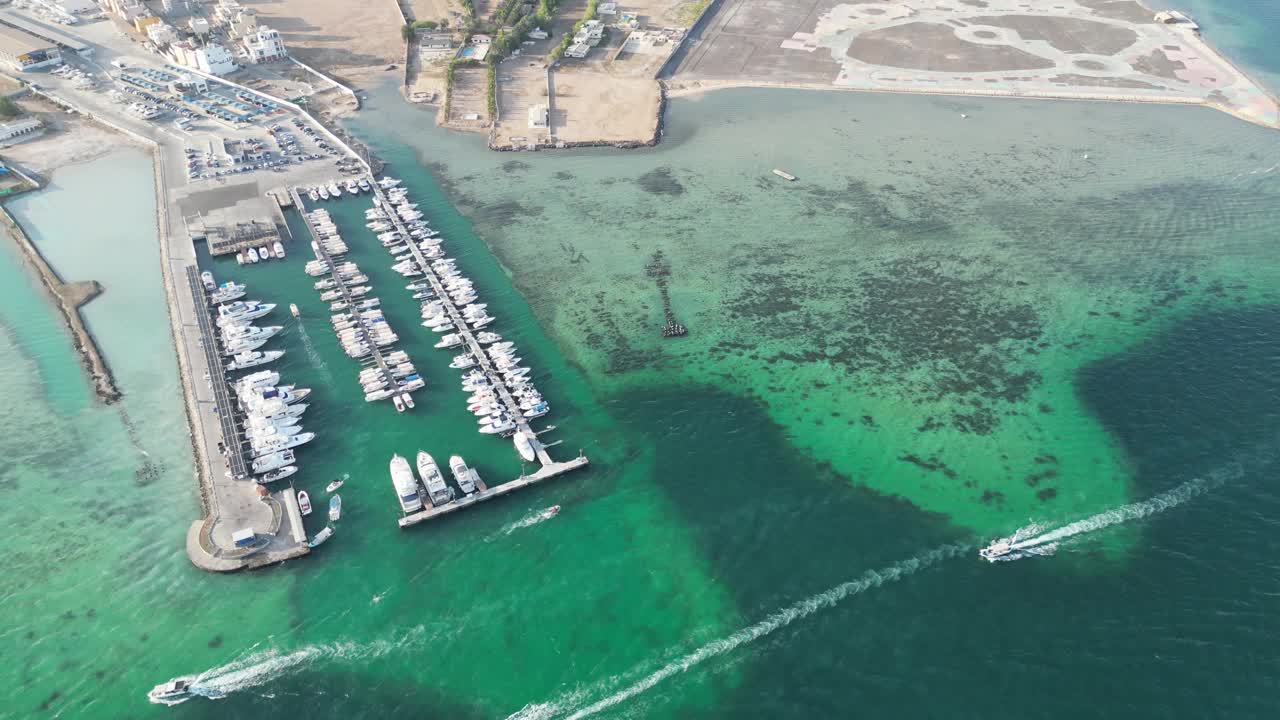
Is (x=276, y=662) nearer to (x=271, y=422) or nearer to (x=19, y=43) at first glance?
(x=271, y=422)

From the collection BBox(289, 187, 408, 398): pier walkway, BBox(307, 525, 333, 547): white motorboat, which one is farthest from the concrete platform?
BBox(289, 187, 408, 398): pier walkway

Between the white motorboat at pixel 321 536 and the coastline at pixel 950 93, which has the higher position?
the coastline at pixel 950 93

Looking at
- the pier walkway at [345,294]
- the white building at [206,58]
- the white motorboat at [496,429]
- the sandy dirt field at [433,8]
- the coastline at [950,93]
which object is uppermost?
the sandy dirt field at [433,8]

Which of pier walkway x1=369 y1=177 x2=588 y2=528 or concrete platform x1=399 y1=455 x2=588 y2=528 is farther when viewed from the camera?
pier walkway x1=369 y1=177 x2=588 y2=528

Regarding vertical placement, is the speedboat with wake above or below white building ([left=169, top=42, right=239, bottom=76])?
below

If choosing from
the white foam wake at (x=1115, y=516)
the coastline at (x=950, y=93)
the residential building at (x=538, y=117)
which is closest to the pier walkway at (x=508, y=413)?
the residential building at (x=538, y=117)

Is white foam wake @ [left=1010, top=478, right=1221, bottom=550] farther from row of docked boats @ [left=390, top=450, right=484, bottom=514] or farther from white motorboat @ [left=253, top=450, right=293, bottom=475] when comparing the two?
white motorboat @ [left=253, top=450, right=293, bottom=475]

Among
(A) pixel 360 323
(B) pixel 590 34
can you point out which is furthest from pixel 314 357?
(B) pixel 590 34

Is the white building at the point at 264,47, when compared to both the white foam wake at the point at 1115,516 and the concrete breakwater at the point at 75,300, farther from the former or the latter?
the white foam wake at the point at 1115,516
